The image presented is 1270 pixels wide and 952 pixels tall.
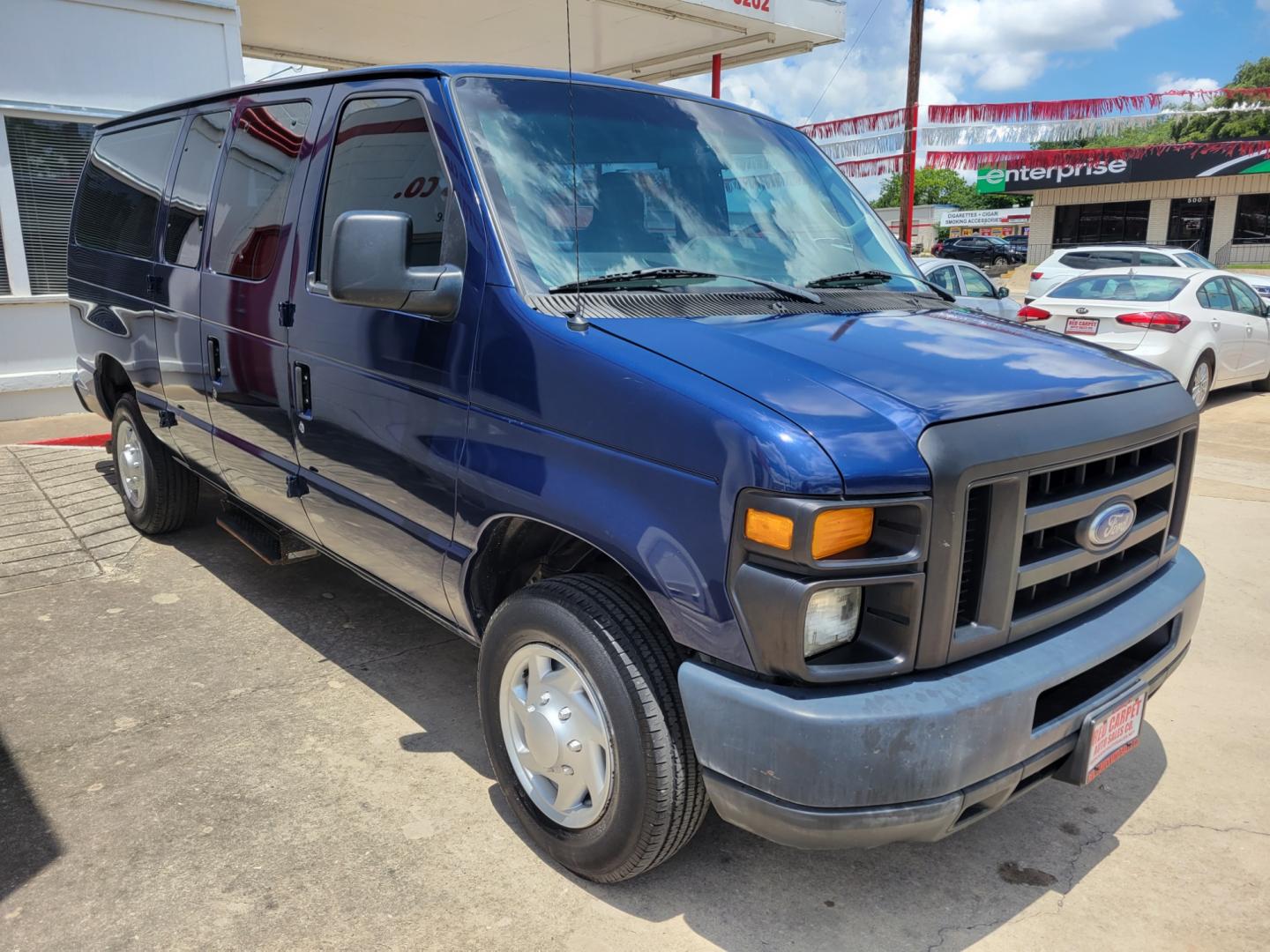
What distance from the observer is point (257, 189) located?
3889mm

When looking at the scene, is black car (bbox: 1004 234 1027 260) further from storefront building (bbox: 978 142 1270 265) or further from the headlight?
the headlight

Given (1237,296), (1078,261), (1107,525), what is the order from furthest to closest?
(1078,261) < (1237,296) < (1107,525)

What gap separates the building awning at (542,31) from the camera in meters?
11.1

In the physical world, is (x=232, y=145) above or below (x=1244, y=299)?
above

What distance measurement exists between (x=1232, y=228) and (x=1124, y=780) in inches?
1705

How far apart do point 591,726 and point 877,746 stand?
80 centimetres

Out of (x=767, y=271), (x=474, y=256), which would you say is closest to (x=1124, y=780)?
(x=767, y=271)

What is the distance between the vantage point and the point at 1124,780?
3361mm

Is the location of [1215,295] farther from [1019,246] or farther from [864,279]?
[1019,246]

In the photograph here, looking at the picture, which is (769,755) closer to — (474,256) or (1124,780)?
(474,256)

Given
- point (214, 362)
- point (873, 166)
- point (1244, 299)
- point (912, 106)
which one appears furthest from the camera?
point (873, 166)

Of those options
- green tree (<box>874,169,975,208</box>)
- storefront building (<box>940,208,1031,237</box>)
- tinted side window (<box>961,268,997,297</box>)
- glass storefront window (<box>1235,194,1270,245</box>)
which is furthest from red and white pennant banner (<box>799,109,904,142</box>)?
green tree (<box>874,169,975,208</box>)

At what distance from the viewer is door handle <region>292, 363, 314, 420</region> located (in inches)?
138

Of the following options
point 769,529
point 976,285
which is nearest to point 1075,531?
point 769,529
